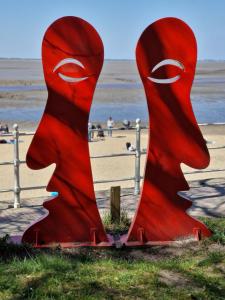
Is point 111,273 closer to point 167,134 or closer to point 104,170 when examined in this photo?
point 167,134

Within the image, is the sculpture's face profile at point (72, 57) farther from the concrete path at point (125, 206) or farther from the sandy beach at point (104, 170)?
the sandy beach at point (104, 170)

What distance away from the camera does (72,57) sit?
17.5ft

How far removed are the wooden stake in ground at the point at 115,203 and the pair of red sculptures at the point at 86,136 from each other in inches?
18.7

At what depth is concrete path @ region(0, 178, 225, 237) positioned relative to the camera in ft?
21.9

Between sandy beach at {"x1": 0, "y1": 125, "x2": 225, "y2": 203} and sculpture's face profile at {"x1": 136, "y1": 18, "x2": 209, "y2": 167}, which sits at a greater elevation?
sculpture's face profile at {"x1": 136, "y1": 18, "x2": 209, "y2": 167}

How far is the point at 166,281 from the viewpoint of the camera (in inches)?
165

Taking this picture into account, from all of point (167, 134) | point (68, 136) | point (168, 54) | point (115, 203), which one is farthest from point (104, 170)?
point (168, 54)

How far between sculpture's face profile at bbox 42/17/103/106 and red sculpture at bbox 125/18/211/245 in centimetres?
45

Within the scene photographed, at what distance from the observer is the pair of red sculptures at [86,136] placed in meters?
5.33

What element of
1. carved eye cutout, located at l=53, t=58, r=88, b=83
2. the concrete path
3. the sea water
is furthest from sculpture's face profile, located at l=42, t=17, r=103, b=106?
the sea water

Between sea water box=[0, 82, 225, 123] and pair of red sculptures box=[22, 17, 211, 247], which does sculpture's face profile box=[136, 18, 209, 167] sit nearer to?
pair of red sculptures box=[22, 17, 211, 247]

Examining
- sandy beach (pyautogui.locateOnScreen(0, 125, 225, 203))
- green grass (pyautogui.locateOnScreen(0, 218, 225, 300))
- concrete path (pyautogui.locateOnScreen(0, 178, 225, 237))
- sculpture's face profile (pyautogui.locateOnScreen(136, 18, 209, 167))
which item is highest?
sculpture's face profile (pyautogui.locateOnScreen(136, 18, 209, 167))

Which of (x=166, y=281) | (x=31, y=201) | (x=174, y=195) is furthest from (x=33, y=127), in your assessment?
(x=166, y=281)

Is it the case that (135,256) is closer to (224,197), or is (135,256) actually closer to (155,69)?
(155,69)
